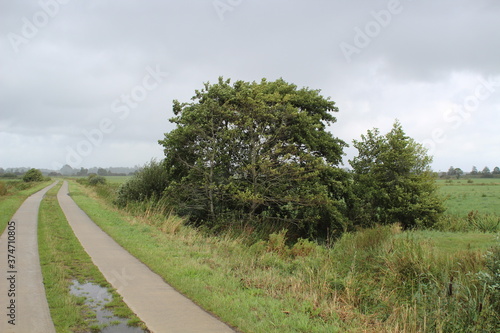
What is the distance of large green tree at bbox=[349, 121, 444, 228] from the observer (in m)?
21.4

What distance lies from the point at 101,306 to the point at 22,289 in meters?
1.95

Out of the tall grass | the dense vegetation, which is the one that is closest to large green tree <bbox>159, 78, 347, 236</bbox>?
the dense vegetation

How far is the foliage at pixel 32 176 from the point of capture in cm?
7809

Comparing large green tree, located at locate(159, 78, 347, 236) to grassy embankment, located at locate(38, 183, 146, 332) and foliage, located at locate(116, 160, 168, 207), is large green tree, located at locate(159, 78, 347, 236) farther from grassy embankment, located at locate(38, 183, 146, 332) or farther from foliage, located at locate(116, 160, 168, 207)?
grassy embankment, located at locate(38, 183, 146, 332)

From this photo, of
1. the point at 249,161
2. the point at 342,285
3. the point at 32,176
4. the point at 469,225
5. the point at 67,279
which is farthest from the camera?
the point at 32,176

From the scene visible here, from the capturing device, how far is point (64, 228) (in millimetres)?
14023

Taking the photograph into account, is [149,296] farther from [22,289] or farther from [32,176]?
[32,176]

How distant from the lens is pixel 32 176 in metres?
79.2

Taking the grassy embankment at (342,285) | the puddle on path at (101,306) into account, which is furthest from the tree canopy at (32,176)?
the puddle on path at (101,306)

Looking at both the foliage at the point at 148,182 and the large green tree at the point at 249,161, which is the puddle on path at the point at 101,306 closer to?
the large green tree at the point at 249,161

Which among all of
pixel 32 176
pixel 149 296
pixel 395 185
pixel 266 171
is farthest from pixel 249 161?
pixel 32 176

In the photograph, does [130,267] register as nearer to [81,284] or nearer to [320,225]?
[81,284]

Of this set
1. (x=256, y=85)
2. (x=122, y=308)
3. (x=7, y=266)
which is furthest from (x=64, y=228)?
(x=256, y=85)

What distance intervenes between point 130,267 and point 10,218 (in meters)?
12.0
